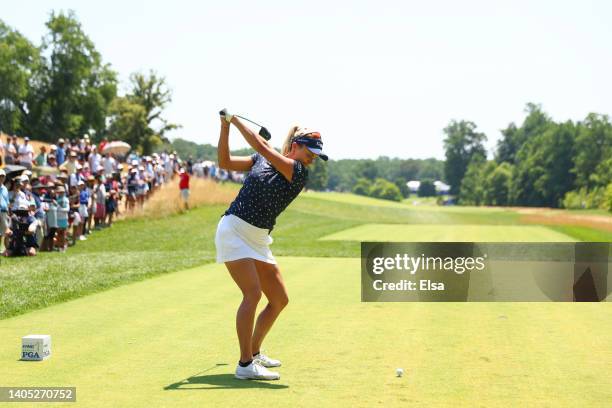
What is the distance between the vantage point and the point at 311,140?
23.2 ft

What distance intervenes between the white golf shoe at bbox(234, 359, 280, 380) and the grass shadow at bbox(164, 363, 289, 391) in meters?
0.04

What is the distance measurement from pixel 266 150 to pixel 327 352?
2213 mm

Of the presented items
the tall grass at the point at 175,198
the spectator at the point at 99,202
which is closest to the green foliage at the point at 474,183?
the tall grass at the point at 175,198

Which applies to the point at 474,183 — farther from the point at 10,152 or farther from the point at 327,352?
the point at 327,352

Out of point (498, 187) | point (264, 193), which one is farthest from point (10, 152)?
point (498, 187)

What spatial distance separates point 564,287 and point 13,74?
80.9 meters

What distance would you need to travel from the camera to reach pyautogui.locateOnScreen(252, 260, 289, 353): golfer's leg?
289 inches

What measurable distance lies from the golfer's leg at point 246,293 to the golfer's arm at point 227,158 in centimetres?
83

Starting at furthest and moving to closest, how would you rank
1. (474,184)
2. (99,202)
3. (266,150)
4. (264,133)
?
(474,184) < (99,202) < (264,133) < (266,150)

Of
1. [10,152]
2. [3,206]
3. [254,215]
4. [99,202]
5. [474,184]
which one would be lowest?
[474,184]

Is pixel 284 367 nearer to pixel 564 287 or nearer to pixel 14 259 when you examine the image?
pixel 564 287

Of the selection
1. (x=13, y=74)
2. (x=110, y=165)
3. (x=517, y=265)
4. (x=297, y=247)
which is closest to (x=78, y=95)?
(x=13, y=74)

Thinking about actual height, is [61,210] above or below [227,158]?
below

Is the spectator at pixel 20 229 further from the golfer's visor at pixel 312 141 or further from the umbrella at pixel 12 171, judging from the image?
the golfer's visor at pixel 312 141
